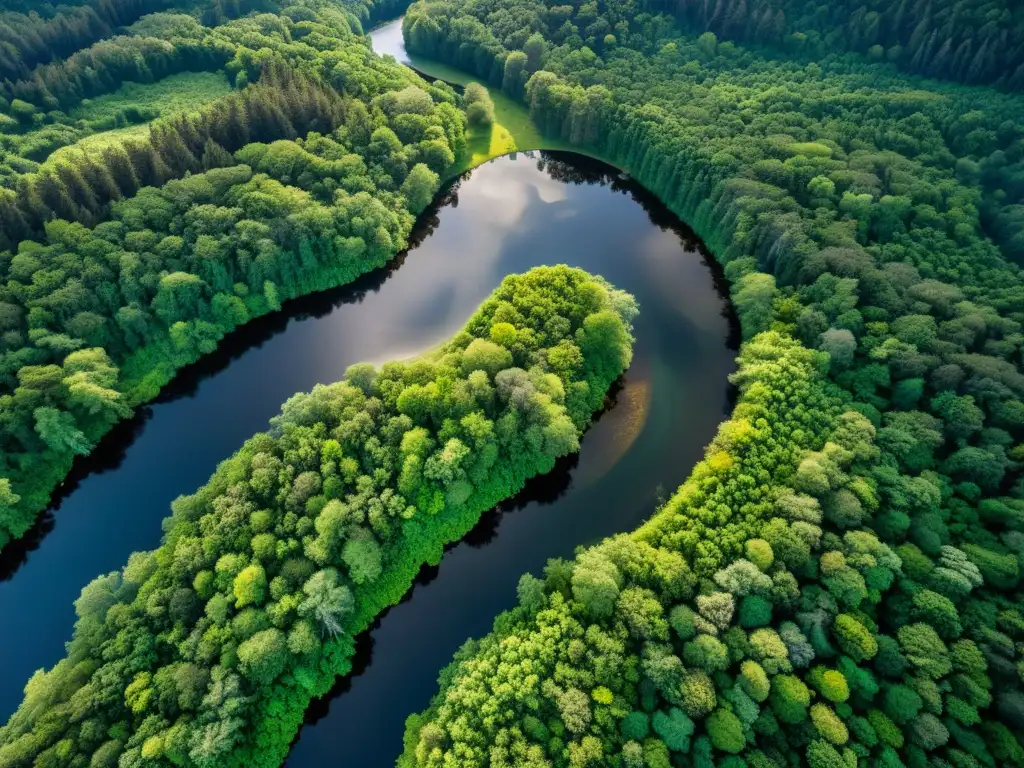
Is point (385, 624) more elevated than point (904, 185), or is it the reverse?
point (904, 185)

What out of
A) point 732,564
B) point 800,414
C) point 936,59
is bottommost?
point 732,564

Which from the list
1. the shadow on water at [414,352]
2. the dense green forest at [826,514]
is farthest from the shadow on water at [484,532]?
the dense green forest at [826,514]

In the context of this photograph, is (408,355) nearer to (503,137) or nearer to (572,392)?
(572,392)

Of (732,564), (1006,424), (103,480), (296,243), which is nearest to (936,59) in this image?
(1006,424)

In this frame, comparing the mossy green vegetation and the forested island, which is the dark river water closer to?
the forested island

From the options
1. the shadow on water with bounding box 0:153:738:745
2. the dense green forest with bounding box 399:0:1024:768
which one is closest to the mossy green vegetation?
the shadow on water with bounding box 0:153:738:745

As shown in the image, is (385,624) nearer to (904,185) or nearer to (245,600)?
(245,600)
